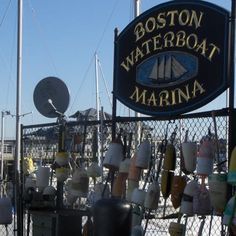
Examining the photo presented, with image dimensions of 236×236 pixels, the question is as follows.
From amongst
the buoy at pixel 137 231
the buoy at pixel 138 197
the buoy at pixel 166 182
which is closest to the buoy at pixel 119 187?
the buoy at pixel 138 197

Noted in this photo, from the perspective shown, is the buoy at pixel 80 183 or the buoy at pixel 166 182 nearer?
the buoy at pixel 166 182

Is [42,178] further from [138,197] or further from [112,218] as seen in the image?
[112,218]

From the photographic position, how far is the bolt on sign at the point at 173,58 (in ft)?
16.4

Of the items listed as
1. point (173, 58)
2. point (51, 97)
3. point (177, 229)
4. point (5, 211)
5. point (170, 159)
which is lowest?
point (5, 211)

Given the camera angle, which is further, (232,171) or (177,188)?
(177,188)

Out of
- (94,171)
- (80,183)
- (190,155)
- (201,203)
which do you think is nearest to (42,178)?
(80,183)

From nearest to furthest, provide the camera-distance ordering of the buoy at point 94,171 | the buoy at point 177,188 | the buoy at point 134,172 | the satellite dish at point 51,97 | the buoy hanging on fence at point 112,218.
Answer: the buoy hanging on fence at point 112,218 → the buoy at point 177,188 → the buoy at point 134,172 → the buoy at point 94,171 → the satellite dish at point 51,97

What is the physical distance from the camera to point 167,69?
5.39m

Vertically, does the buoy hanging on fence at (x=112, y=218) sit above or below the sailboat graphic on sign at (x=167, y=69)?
below

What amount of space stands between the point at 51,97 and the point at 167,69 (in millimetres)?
2647

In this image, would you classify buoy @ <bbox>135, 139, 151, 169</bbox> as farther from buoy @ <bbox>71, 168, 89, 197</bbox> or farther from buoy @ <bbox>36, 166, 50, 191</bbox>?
buoy @ <bbox>36, 166, 50, 191</bbox>

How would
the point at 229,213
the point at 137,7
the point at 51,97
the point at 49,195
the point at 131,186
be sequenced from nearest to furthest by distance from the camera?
the point at 229,213 → the point at 131,186 → the point at 49,195 → the point at 51,97 → the point at 137,7

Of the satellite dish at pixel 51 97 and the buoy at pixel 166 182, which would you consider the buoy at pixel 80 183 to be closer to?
the satellite dish at pixel 51 97

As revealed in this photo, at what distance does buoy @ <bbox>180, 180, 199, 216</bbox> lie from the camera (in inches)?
192
